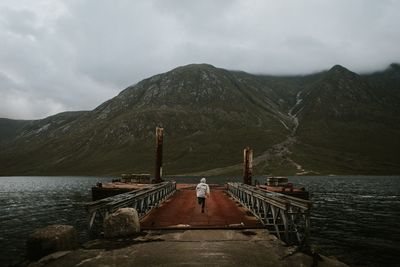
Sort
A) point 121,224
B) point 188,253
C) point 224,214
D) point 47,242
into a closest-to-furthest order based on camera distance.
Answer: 1. point 188,253
2. point 47,242
3. point 121,224
4. point 224,214

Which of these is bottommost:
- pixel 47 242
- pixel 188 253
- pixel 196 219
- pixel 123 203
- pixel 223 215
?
pixel 188 253

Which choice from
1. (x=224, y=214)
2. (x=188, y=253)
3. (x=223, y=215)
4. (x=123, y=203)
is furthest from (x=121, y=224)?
(x=224, y=214)

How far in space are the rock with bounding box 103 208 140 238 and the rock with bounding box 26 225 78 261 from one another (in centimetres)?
173

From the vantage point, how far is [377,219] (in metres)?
35.4

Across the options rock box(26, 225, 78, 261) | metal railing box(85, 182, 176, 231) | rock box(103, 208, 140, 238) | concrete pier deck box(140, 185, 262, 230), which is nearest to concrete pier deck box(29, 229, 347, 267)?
rock box(26, 225, 78, 261)

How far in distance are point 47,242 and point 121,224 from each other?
2.90m

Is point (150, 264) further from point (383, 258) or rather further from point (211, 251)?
point (383, 258)

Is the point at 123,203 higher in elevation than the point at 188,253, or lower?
higher

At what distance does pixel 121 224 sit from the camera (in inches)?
568

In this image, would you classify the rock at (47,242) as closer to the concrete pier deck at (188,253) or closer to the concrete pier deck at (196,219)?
the concrete pier deck at (188,253)

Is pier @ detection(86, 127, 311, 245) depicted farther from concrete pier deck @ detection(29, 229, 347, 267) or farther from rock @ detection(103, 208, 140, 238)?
concrete pier deck @ detection(29, 229, 347, 267)

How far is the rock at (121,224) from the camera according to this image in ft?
47.0

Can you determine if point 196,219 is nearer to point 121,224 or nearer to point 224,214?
point 224,214

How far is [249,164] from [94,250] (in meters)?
32.1
